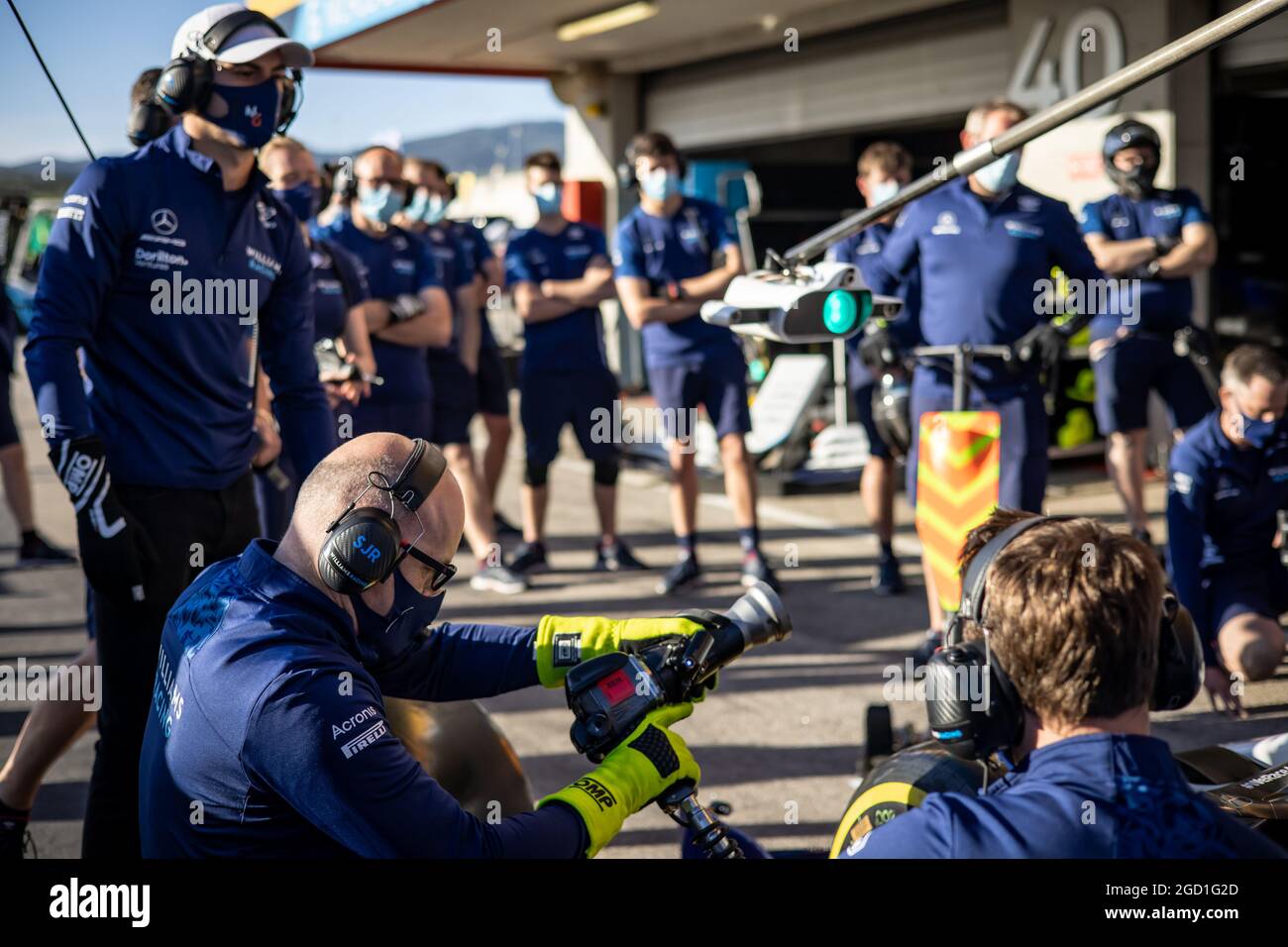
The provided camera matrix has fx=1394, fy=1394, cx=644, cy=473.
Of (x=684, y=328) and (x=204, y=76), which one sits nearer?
(x=204, y=76)

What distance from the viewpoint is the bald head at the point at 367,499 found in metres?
2.40

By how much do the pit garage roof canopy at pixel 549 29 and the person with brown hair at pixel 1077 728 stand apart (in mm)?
11737

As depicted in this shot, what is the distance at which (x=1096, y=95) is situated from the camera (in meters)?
2.56

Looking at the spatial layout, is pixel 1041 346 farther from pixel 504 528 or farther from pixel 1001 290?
pixel 504 528

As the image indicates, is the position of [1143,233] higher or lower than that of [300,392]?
higher

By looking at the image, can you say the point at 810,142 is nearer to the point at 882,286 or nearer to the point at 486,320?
the point at 486,320

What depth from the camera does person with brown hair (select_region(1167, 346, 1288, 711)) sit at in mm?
5289

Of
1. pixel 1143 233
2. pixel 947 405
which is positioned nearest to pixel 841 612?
pixel 947 405

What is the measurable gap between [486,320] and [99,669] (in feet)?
19.5

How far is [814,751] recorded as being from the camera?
16.7 ft

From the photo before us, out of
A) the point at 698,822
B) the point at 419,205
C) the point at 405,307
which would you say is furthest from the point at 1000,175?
the point at 419,205

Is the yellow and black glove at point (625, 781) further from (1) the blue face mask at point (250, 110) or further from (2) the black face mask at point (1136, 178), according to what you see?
(2) the black face mask at point (1136, 178)

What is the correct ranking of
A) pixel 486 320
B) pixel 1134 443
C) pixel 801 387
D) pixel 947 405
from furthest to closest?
pixel 801 387
pixel 486 320
pixel 1134 443
pixel 947 405

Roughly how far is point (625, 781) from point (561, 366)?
18.8 feet
